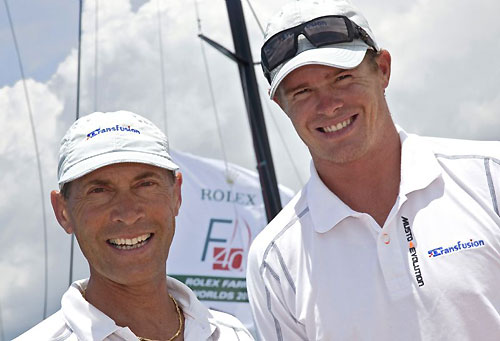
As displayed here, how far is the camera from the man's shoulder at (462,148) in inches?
150

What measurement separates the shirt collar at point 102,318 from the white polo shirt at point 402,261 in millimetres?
421

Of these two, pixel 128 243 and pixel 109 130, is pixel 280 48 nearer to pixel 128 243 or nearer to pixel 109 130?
pixel 109 130

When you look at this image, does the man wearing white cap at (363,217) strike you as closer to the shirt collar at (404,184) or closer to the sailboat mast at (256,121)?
the shirt collar at (404,184)

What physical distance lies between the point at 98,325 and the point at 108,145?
0.66m

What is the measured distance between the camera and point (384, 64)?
13.6 ft

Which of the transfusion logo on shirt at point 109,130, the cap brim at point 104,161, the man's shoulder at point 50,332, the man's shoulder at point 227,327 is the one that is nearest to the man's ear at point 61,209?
the cap brim at point 104,161

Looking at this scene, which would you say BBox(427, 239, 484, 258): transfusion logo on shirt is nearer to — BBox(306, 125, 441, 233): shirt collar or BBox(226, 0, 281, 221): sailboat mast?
BBox(306, 125, 441, 233): shirt collar

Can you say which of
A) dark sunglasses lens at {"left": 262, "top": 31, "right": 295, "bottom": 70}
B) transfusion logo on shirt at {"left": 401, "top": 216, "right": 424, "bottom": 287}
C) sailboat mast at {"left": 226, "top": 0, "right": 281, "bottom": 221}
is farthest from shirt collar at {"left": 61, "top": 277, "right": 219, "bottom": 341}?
sailboat mast at {"left": 226, "top": 0, "right": 281, "bottom": 221}

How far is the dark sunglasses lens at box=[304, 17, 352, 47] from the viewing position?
3.93 metres

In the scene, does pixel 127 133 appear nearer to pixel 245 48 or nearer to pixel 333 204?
pixel 333 204

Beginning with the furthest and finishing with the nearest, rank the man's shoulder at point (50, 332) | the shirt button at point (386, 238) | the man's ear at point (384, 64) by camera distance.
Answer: the man's ear at point (384, 64) → the shirt button at point (386, 238) → the man's shoulder at point (50, 332)

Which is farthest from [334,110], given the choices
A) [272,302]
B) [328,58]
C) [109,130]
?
[109,130]

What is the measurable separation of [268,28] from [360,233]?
3.52ft

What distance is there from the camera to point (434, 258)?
3.67 m
